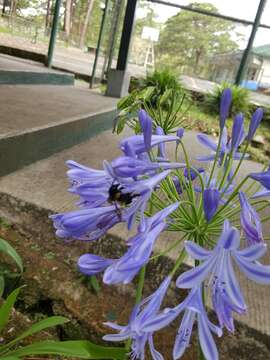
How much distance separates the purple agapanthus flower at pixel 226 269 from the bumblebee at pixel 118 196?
16 cm

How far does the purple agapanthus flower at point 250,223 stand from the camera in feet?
2.31

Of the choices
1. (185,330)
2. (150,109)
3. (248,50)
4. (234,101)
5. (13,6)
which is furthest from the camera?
(13,6)

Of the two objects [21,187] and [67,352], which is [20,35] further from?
[67,352]

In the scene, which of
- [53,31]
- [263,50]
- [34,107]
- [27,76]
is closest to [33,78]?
[27,76]

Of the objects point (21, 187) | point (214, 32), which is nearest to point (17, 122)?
point (21, 187)

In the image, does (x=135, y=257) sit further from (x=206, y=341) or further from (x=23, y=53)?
(x=23, y=53)

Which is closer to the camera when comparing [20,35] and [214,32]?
[214,32]

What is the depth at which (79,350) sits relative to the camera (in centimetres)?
107

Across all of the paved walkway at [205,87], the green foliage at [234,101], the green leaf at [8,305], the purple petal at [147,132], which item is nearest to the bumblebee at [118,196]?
the purple petal at [147,132]

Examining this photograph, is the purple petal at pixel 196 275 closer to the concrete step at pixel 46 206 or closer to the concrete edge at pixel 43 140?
the concrete step at pixel 46 206

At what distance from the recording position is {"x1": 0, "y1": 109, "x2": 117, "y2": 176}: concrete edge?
268 cm

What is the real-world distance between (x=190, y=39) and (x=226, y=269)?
35.7ft

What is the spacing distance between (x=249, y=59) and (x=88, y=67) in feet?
12.4

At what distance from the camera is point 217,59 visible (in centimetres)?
998
